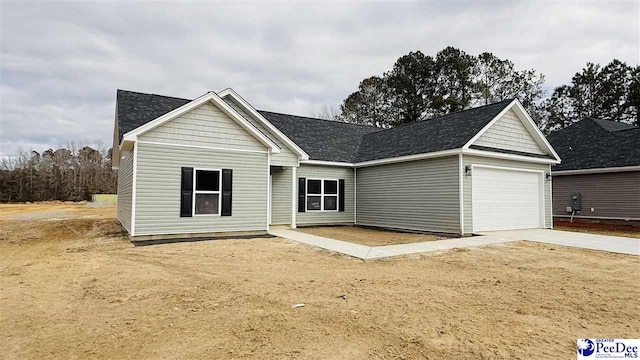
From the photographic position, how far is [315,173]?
15.1m

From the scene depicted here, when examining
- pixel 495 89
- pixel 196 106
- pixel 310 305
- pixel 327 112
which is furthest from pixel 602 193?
pixel 327 112

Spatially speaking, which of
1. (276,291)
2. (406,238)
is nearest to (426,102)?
(406,238)

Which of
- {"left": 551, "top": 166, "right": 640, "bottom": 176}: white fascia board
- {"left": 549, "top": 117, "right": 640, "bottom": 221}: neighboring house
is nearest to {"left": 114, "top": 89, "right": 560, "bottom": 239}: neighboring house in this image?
{"left": 551, "top": 166, "right": 640, "bottom": 176}: white fascia board

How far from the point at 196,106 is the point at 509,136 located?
1111 cm

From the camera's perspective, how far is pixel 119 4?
12500mm

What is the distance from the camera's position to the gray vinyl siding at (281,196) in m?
14.3

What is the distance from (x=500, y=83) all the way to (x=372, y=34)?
1876 centimetres

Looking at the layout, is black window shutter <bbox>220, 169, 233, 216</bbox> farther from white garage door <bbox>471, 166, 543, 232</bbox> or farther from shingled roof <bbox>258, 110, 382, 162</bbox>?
white garage door <bbox>471, 166, 543, 232</bbox>

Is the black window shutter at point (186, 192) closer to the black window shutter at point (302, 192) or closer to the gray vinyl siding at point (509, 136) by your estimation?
the black window shutter at point (302, 192)

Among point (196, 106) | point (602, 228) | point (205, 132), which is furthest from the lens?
point (602, 228)

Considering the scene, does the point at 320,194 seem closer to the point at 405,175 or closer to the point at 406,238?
the point at 405,175

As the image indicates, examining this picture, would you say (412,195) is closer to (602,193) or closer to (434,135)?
(434,135)

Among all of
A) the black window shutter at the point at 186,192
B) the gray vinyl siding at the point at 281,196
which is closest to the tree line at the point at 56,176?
the gray vinyl siding at the point at 281,196

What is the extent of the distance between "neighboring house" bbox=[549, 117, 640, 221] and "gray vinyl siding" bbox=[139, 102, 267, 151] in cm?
1547
